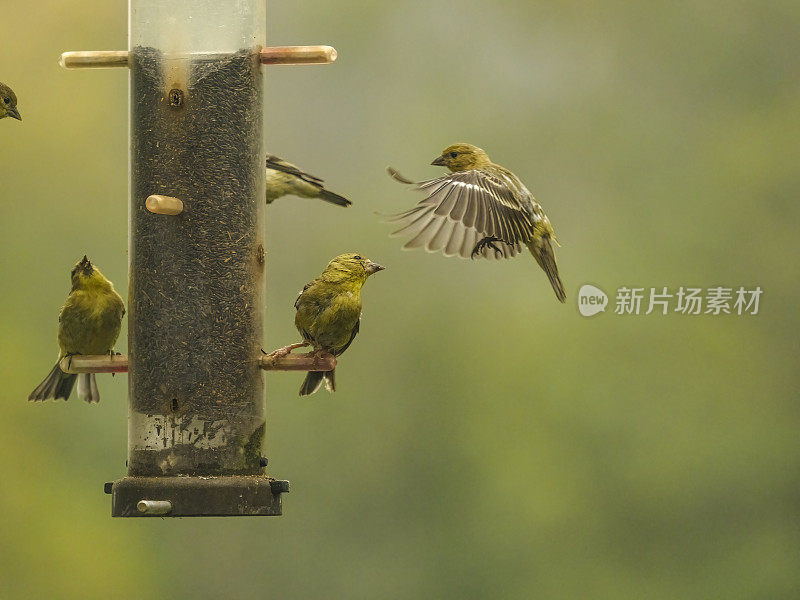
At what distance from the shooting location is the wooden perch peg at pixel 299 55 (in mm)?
7520

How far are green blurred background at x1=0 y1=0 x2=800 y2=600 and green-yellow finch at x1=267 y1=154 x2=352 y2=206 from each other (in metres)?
9.52

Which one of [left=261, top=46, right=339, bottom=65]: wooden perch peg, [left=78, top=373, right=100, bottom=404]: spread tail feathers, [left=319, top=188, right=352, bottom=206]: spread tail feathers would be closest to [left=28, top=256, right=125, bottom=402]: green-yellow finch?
[left=78, top=373, right=100, bottom=404]: spread tail feathers

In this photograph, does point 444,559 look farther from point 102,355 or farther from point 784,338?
point 102,355

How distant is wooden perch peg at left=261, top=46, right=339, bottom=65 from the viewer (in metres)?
7.52

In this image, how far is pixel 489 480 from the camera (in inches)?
931

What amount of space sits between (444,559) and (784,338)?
619cm

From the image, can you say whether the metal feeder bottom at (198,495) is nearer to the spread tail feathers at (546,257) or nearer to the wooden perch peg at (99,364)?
the wooden perch peg at (99,364)

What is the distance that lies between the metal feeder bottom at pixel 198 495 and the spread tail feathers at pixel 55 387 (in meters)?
1.61

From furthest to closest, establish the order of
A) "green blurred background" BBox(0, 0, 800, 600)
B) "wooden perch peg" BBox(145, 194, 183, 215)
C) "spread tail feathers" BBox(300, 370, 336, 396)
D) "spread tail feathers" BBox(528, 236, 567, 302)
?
"green blurred background" BBox(0, 0, 800, 600) → "spread tail feathers" BBox(528, 236, 567, 302) → "spread tail feathers" BBox(300, 370, 336, 396) → "wooden perch peg" BBox(145, 194, 183, 215)

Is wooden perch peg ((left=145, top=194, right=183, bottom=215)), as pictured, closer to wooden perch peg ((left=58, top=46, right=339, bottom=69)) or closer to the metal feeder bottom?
wooden perch peg ((left=58, top=46, right=339, bottom=69))

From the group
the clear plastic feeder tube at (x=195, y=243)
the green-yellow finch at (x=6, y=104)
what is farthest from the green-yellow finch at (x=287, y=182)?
the clear plastic feeder tube at (x=195, y=243)

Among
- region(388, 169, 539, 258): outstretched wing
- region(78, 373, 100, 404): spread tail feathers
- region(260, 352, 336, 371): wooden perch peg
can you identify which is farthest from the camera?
region(388, 169, 539, 258): outstretched wing

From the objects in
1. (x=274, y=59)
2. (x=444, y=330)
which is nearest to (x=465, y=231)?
(x=274, y=59)

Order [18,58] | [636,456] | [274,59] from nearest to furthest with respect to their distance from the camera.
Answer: [274,59]
[18,58]
[636,456]
